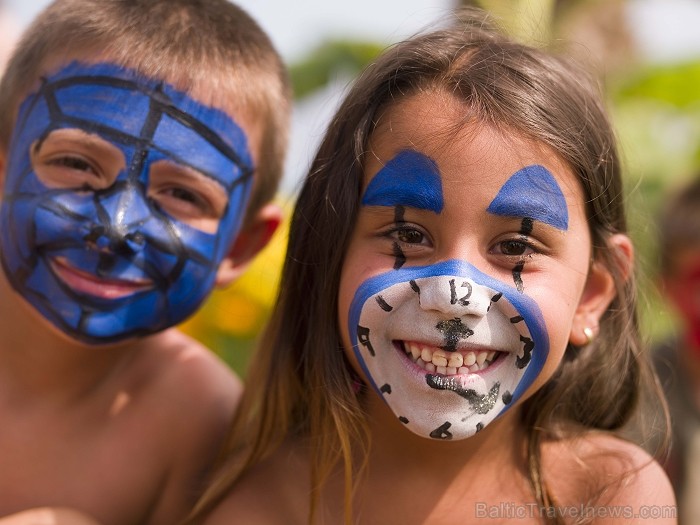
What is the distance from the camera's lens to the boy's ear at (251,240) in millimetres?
2557

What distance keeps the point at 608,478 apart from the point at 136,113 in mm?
1381

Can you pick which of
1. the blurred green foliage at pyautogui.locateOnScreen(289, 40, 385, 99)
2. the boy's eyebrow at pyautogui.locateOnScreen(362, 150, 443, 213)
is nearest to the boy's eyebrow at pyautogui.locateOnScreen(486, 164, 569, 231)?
the boy's eyebrow at pyautogui.locateOnScreen(362, 150, 443, 213)

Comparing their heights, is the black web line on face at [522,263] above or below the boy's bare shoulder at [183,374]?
above

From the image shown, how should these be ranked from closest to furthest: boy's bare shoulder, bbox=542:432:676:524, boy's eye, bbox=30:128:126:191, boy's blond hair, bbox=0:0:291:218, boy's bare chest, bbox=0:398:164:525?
boy's bare shoulder, bbox=542:432:676:524 < boy's eye, bbox=30:128:126:191 < boy's blond hair, bbox=0:0:291:218 < boy's bare chest, bbox=0:398:164:525

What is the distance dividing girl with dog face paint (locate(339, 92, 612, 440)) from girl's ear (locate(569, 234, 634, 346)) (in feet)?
0.61

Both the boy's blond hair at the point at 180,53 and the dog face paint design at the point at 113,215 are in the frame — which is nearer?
the dog face paint design at the point at 113,215

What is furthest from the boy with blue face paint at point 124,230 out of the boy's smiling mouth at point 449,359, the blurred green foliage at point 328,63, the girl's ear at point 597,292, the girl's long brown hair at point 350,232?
the blurred green foliage at point 328,63

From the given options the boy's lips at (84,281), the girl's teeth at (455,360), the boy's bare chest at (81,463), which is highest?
the girl's teeth at (455,360)

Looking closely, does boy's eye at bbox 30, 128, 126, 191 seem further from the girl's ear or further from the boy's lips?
the girl's ear

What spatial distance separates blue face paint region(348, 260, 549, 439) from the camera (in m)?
1.79

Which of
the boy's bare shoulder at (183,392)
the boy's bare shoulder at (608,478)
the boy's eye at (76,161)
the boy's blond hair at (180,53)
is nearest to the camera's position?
the boy's bare shoulder at (608,478)

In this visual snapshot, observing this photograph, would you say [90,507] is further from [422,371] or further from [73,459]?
[422,371]

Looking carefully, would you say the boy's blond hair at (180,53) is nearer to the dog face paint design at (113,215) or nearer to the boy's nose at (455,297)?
the dog face paint design at (113,215)

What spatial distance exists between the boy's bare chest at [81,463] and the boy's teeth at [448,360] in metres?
0.92
